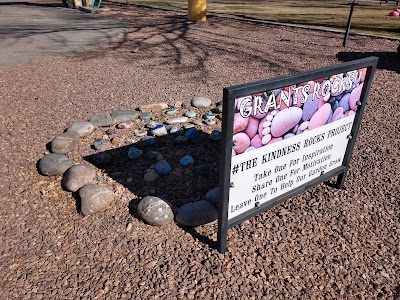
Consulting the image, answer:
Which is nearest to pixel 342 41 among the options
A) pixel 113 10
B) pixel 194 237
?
pixel 194 237

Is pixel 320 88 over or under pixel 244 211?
over

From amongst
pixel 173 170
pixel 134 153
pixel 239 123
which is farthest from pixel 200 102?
pixel 239 123

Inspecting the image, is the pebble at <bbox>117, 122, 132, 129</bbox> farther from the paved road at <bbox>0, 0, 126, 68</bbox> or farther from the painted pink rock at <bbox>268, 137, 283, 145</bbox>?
the paved road at <bbox>0, 0, 126, 68</bbox>

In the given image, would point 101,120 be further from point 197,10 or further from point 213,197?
point 197,10

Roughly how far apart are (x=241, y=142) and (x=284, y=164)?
0.64 metres

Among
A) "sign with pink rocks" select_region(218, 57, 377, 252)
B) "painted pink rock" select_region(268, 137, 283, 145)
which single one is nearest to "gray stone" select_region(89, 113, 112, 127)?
"sign with pink rocks" select_region(218, 57, 377, 252)

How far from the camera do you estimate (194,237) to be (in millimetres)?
2867

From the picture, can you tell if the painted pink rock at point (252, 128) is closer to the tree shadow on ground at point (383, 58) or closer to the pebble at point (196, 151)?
the pebble at point (196, 151)

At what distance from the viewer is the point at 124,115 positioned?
501cm

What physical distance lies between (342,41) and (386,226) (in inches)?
327

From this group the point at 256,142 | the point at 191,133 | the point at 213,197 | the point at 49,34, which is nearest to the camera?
the point at 256,142

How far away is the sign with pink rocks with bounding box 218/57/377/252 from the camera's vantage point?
87.8 inches

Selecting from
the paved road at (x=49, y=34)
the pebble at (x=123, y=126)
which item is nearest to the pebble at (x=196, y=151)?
the pebble at (x=123, y=126)

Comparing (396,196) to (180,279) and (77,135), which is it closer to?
(180,279)
